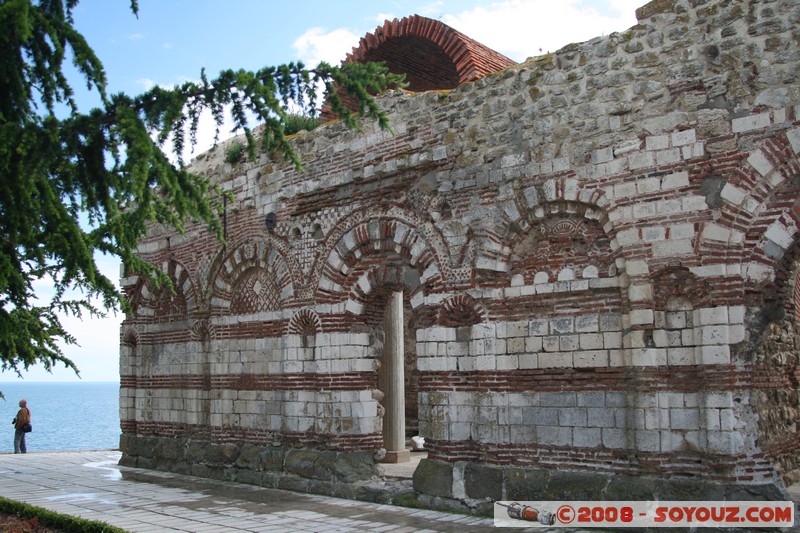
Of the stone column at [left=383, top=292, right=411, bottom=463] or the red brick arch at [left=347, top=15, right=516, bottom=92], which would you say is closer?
the stone column at [left=383, top=292, right=411, bottom=463]

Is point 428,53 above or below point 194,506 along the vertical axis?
above

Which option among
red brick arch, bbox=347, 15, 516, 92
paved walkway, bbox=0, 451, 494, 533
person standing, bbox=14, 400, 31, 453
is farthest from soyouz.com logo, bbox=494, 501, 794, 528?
person standing, bbox=14, 400, 31, 453

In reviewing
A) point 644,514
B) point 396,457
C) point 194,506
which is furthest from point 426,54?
point 644,514

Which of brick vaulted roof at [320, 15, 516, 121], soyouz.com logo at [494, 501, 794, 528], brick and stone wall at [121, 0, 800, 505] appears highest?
brick vaulted roof at [320, 15, 516, 121]

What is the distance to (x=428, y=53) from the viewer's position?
47.3ft

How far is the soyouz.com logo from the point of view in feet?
22.1

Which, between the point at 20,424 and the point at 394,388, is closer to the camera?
the point at 394,388

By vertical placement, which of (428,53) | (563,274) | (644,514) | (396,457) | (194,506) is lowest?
(194,506)

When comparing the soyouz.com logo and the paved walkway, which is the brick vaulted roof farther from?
the soyouz.com logo

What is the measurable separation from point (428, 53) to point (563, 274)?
7432 mm

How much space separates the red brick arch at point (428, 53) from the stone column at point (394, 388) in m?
4.04

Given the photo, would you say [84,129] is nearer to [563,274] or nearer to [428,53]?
[563,274]

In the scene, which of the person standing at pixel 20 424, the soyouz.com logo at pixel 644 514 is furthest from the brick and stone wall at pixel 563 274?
the person standing at pixel 20 424

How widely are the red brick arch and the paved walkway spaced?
696 cm
